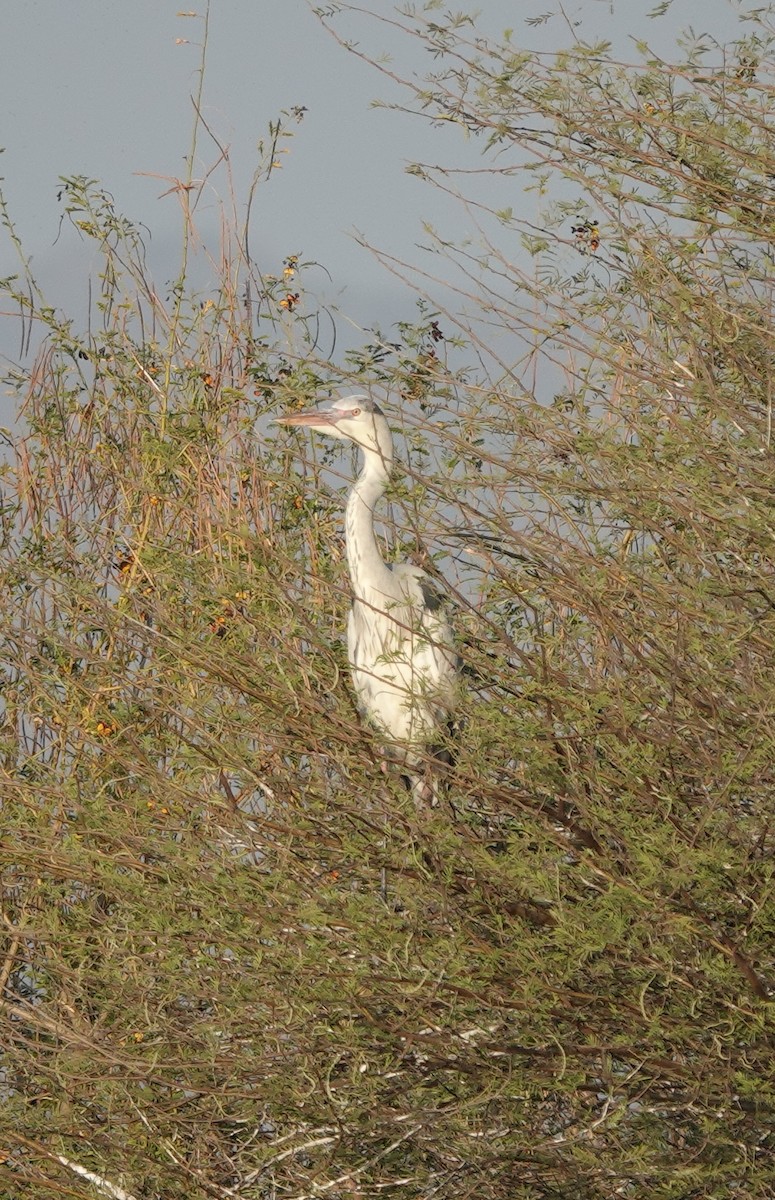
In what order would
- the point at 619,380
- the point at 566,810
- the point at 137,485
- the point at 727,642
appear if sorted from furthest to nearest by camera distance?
the point at 137,485, the point at 619,380, the point at 566,810, the point at 727,642

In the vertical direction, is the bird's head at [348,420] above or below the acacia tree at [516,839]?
above

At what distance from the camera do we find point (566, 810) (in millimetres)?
3000

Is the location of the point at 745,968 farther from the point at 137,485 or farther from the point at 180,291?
the point at 180,291

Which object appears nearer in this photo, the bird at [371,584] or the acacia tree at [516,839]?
the acacia tree at [516,839]

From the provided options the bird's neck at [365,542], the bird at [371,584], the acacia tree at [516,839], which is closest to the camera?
the acacia tree at [516,839]

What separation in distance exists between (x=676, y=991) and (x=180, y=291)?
2690mm

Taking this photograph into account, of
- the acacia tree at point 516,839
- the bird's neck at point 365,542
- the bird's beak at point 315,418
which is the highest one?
the bird's beak at point 315,418

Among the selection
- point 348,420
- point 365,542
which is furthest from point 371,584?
point 348,420

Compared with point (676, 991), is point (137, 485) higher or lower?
higher

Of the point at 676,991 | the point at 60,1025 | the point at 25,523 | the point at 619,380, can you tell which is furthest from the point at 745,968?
the point at 25,523

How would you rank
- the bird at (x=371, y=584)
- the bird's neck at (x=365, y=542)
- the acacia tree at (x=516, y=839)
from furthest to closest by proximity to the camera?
the bird's neck at (x=365, y=542)
the bird at (x=371, y=584)
the acacia tree at (x=516, y=839)

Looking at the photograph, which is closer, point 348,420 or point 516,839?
point 516,839

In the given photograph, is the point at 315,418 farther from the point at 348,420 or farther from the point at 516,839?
the point at 516,839

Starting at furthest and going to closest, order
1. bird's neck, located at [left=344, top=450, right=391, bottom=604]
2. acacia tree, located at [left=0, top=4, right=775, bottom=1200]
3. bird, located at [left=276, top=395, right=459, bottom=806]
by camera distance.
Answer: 1. bird's neck, located at [left=344, top=450, right=391, bottom=604]
2. bird, located at [left=276, top=395, right=459, bottom=806]
3. acacia tree, located at [left=0, top=4, right=775, bottom=1200]
